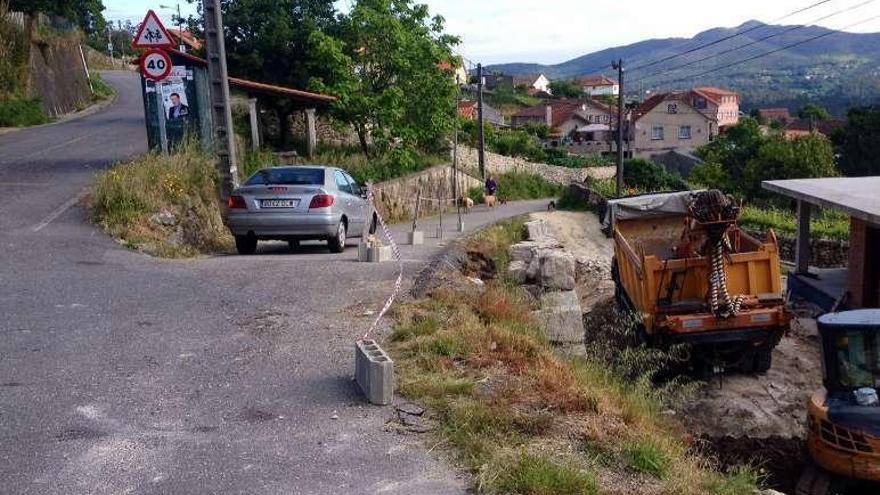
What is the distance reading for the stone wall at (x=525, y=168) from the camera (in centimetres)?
4528

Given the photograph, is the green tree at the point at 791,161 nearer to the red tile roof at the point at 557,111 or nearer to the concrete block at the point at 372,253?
the concrete block at the point at 372,253

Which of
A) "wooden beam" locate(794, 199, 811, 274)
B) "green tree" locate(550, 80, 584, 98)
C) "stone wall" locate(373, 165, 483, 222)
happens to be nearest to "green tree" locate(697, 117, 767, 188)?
"stone wall" locate(373, 165, 483, 222)

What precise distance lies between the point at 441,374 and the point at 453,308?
2139 mm

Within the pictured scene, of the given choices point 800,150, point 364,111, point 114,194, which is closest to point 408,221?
point 364,111

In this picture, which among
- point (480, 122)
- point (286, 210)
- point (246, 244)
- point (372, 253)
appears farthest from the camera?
point (480, 122)

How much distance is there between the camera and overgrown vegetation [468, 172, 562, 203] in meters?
45.2

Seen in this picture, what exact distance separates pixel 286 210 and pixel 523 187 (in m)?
34.5

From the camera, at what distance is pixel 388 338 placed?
779 cm

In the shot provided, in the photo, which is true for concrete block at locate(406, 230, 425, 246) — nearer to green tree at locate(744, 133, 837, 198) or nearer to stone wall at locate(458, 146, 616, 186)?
stone wall at locate(458, 146, 616, 186)

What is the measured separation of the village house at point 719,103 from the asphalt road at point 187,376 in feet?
378

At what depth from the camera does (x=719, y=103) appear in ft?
429

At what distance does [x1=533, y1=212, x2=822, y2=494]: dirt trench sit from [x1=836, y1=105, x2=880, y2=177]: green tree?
39.6 meters

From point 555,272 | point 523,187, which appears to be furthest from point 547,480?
point 523,187

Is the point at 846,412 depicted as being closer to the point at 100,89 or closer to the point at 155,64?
the point at 155,64
